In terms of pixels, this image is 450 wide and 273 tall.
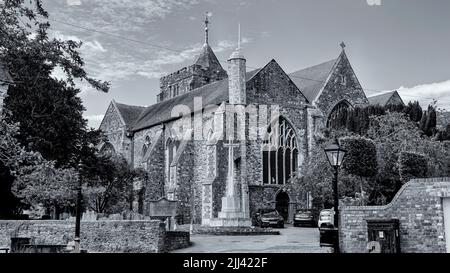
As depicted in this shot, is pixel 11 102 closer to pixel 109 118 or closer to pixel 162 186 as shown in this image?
pixel 162 186

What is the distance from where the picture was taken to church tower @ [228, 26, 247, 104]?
34750mm

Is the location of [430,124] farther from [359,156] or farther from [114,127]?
[114,127]

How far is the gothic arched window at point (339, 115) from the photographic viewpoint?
34.6 m

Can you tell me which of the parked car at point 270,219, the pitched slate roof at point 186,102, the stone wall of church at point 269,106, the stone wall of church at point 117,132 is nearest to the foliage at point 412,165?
the parked car at point 270,219

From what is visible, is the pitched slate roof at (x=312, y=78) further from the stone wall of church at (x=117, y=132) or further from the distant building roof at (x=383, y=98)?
the stone wall of church at (x=117, y=132)

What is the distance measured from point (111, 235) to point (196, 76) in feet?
119

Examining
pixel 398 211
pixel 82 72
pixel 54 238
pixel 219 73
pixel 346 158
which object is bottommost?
pixel 54 238

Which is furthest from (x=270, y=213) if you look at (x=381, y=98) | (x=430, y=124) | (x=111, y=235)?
(x=381, y=98)

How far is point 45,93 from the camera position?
1045 inches

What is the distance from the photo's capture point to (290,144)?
122 feet

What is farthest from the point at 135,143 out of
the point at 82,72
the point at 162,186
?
the point at 82,72

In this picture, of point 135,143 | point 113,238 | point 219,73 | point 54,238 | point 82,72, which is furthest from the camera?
point 219,73

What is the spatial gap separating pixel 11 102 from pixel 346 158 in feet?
55.4

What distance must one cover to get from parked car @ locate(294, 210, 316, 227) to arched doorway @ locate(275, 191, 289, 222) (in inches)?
164
